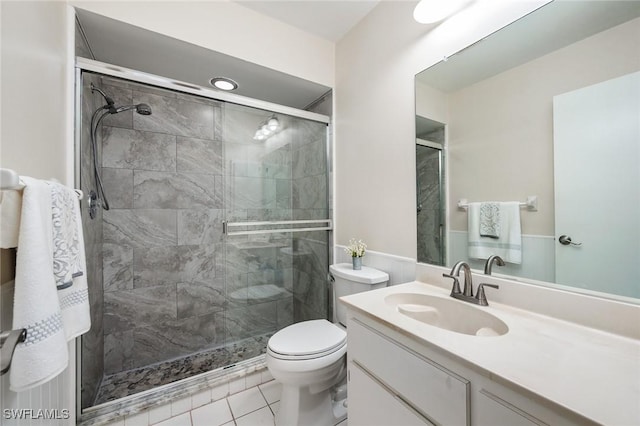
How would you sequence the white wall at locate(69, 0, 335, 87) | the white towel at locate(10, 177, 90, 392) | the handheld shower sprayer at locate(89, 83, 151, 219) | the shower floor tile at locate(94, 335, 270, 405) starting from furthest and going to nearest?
the shower floor tile at locate(94, 335, 270, 405) < the handheld shower sprayer at locate(89, 83, 151, 219) < the white wall at locate(69, 0, 335, 87) < the white towel at locate(10, 177, 90, 392)

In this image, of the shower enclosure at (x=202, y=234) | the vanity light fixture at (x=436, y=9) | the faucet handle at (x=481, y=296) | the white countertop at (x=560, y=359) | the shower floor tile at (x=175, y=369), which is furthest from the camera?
the shower enclosure at (x=202, y=234)

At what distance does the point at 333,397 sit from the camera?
151cm

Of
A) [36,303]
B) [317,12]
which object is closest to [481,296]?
[36,303]

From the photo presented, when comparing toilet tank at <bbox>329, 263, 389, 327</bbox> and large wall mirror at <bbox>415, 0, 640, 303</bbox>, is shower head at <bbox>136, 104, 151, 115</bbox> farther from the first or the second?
large wall mirror at <bbox>415, 0, 640, 303</bbox>

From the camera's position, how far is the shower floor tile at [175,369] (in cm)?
166

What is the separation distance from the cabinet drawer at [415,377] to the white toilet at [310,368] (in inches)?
12.9

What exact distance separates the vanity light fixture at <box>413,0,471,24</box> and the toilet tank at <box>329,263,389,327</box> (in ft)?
4.54

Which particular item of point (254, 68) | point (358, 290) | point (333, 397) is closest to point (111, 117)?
point (254, 68)

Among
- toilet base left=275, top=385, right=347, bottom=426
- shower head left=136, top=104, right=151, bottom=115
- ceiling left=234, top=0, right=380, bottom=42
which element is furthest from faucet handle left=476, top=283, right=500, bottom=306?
shower head left=136, top=104, right=151, bottom=115

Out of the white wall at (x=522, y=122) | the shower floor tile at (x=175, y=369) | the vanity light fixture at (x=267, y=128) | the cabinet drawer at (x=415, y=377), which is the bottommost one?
the shower floor tile at (x=175, y=369)

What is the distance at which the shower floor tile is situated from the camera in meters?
1.66

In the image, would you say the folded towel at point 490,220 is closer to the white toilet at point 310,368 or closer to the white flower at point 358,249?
the white toilet at point 310,368

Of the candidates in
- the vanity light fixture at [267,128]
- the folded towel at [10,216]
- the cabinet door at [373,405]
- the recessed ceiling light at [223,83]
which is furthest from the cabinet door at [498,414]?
the recessed ceiling light at [223,83]

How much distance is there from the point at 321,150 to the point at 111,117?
1.64 m
